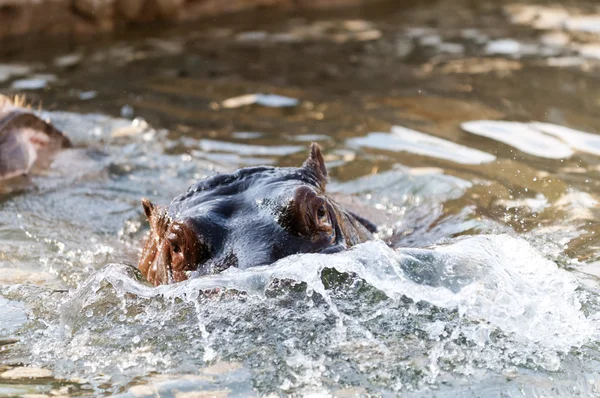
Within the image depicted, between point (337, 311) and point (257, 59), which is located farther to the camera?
point (257, 59)

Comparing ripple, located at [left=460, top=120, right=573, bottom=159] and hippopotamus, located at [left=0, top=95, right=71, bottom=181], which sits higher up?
hippopotamus, located at [left=0, top=95, right=71, bottom=181]

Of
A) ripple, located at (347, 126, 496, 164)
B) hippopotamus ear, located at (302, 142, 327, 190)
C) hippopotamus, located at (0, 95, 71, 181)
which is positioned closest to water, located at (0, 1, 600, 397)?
ripple, located at (347, 126, 496, 164)

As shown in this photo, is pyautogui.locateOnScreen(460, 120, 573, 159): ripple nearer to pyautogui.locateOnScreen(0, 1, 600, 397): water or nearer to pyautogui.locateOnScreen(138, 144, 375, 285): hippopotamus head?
pyautogui.locateOnScreen(0, 1, 600, 397): water

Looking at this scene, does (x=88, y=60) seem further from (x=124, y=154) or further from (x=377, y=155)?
(x=377, y=155)

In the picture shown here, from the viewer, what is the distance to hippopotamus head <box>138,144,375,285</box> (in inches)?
153

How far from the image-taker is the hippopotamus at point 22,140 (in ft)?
22.4

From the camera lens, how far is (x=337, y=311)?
377 cm

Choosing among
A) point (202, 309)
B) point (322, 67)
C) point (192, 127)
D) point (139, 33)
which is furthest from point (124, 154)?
point (139, 33)

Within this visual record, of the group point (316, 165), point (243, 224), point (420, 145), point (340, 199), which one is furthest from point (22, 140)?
point (243, 224)

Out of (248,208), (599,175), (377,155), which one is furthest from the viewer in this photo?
(377,155)

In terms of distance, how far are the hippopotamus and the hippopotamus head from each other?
2756 mm

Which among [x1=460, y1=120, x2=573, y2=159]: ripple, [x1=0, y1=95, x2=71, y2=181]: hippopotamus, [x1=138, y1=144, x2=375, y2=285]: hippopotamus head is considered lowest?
[x1=460, y1=120, x2=573, y2=159]: ripple

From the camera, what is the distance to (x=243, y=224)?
13.1 feet

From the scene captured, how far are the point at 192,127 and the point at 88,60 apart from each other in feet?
9.92
